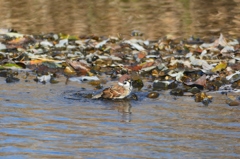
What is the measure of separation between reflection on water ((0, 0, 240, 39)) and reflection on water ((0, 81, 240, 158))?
8893mm

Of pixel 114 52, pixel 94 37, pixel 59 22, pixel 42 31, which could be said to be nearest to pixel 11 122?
pixel 114 52

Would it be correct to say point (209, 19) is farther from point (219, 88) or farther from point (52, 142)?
point (52, 142)

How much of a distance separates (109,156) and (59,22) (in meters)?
15.6

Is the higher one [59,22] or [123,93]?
[59,22]

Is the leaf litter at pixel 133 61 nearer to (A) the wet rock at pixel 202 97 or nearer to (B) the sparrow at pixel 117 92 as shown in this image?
(A) the wet rock at pixel 202 97

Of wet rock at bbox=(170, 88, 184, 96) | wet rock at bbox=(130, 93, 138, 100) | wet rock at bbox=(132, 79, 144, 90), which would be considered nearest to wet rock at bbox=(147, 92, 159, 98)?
wet rock at bbox=(130, 93, 138, 100)

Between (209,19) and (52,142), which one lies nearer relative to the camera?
(52,142)

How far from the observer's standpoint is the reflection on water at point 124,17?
2205cm

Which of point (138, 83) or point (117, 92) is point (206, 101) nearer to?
point (117, 92)

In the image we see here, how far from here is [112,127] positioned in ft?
33.5

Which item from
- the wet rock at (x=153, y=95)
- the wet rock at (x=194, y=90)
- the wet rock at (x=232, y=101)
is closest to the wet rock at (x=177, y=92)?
the wet rock at (x=194, y=90)

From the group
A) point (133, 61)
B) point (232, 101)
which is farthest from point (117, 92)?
point (133, 61)

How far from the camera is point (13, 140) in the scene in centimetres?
922

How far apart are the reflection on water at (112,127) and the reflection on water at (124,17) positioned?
8893mm
